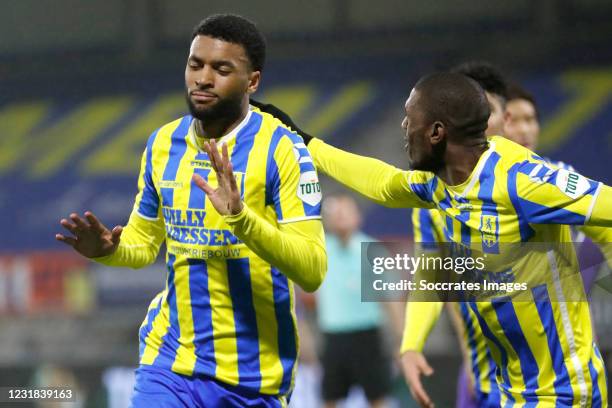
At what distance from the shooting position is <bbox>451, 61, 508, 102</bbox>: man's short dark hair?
424cm

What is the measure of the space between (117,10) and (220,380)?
849 cm

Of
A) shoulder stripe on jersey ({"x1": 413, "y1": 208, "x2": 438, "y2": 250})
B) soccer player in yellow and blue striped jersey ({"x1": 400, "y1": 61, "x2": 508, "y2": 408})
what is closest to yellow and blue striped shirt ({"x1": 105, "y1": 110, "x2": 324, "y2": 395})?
soccer player in yellow and blue striped jersey ({"x1": 400, "y1": 61, "x2": 508, "y2": 408})

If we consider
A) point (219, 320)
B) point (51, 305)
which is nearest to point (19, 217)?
point (51, 305)

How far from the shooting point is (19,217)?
10883 mm

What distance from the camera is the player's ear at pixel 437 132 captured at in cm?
319

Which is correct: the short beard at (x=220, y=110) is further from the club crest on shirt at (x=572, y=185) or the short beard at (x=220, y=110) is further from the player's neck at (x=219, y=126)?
the club crest on shirt at (x=572, y=185)

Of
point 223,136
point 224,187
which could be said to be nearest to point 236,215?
point 224,187

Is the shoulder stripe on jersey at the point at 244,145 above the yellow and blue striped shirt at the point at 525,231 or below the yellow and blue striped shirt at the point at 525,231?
above

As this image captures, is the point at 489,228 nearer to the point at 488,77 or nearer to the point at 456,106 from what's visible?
the point at 456,106

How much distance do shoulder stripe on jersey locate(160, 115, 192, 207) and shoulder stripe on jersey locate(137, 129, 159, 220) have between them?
0.08 m

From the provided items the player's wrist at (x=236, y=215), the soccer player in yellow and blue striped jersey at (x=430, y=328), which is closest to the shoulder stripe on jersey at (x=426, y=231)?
the soccer player in yellow and blue striped jersey at (x=430, y=328)

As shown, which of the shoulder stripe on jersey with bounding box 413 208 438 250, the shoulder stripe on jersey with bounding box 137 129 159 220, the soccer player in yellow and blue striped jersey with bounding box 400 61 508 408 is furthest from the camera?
the shoulder stripe on jersey with bounding box 413 208 438 250

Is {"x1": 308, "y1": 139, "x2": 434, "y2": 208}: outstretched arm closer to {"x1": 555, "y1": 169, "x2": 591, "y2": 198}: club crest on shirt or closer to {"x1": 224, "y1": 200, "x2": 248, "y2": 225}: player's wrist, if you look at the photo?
{"x1": 555, "y1": 169, "x2": 591, "y2": 198}: club crest on shirt

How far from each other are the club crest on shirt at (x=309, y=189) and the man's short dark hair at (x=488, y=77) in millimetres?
1117
